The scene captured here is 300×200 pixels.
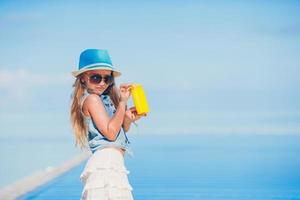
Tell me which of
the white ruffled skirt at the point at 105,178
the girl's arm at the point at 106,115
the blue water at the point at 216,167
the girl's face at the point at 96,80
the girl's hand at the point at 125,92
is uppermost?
the blue water at the point at 216,167

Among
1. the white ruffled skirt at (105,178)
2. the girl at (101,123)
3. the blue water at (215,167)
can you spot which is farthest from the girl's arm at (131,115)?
the blue water at (215,167)

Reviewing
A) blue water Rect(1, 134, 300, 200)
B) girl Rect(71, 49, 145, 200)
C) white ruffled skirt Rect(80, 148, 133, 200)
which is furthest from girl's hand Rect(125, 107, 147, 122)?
blue water Rect(1, 134, 300, 200)

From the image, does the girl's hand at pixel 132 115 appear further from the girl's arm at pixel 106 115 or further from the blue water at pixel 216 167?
the blue water at pixel 216 167

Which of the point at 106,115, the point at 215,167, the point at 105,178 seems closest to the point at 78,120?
the point at 106,115

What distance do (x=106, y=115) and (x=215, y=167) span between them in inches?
164

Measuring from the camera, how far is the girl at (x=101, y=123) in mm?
2697

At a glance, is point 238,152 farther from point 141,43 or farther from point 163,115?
point 141,43

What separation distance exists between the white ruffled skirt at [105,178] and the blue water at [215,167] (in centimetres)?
230

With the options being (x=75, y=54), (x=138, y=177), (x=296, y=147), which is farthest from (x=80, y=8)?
(x=296, y=147)

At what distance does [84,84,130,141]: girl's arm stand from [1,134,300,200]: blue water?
7.63 feet

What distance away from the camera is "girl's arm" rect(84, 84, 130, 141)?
271cm

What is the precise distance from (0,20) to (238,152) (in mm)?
2919

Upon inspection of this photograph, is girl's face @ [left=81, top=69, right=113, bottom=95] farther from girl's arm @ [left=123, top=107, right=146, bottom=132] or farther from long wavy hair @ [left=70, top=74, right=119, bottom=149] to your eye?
girl's arm @ [left=123, top=107, right=146, bottom=132]

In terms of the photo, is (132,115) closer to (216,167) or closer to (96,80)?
(96,80)
